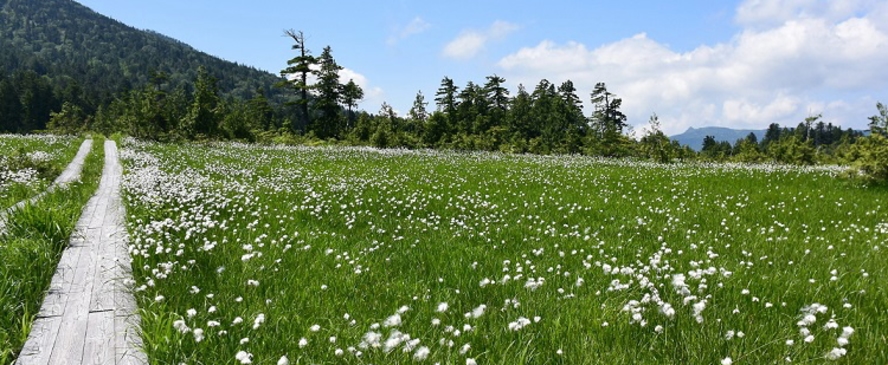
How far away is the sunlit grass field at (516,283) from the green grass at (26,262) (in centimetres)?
86

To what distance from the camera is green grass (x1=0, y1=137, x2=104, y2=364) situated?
3.80 meters

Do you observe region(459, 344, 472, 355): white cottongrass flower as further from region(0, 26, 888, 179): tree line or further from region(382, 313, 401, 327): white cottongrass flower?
region(0, 26, 888, 179): tree line

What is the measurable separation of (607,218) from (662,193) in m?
4.56

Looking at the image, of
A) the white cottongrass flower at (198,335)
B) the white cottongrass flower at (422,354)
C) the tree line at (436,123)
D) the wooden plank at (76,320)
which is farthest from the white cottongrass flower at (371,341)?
the tree line at (436,123)

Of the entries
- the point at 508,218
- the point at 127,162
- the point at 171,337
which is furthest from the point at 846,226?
the point at 127,162

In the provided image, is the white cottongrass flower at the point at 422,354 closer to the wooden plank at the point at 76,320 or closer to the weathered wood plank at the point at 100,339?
the weathered wood plank at the point at 100,339

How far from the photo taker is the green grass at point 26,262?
12.5 ft

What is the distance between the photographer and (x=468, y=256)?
6.23 metres

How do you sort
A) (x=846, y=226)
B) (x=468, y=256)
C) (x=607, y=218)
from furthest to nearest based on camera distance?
(x=607, y=218) → (x=846, y=226) → (x=468, y=256)

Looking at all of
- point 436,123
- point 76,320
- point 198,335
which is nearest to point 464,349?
point 198,335

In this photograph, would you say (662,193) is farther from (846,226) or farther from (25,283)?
(25,283)

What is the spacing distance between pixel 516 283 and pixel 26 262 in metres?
5.49

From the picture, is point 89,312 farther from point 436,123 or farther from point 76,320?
point 436,123

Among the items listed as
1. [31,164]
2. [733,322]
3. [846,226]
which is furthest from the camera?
[31,164]
